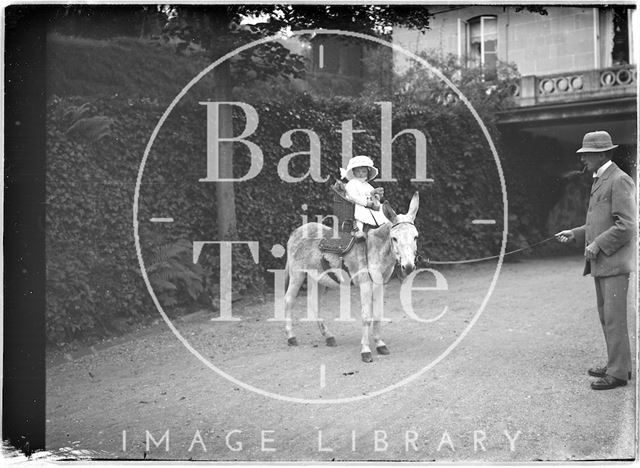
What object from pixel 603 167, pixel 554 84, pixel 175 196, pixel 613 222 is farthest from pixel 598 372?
pixel 554 84

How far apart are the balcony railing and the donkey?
4.81 meters

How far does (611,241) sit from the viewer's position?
5.11 m

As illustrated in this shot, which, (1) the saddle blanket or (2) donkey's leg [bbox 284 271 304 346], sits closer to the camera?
(1) the saddle blanket

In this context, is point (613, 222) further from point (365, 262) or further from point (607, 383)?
point (365, 262)

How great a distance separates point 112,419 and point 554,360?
4103 mm

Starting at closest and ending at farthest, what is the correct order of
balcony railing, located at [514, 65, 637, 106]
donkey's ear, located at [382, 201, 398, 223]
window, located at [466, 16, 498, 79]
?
donkey's ear, located at [382, 201, 398, 223] < balcony railing, located at [514, 65, 637, 106] < window, located at [466, 16, 498, 79]

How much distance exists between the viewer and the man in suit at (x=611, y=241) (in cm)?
507

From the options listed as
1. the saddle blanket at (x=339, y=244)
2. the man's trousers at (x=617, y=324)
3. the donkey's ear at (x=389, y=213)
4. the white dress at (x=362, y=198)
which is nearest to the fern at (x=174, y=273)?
the saddle blanket at (x=339, y=244)

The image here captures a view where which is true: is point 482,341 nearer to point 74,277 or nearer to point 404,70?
point 74,277

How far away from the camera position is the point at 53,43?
5152 mm

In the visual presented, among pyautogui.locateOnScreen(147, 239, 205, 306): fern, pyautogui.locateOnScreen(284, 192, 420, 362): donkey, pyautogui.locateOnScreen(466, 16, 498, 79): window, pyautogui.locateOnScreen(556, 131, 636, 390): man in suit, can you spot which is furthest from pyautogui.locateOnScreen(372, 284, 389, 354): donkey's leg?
pyautogui.locateOnScreen(466, 16, 498, 79): window

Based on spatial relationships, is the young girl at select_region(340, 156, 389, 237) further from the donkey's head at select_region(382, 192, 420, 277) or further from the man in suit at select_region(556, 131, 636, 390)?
the man in suit at select_region(556, 131, 636, 390)

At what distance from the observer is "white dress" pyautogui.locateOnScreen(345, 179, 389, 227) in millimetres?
5395

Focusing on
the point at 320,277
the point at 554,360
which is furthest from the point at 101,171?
the point at 554,360
